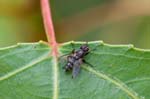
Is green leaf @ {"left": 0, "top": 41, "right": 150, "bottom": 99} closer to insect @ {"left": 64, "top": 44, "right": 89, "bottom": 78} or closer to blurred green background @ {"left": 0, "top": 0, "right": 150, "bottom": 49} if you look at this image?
insect @ {"left": 64, "top": 44, "right": 89, "bottom": 78}

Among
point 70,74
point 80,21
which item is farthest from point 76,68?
point 80,21

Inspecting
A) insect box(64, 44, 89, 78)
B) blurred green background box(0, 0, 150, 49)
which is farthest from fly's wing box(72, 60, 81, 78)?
blurred green background box(0, 0, 150, 49)

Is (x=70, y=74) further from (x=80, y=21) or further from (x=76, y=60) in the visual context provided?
(x=80, y=21)

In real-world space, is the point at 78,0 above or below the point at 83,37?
above

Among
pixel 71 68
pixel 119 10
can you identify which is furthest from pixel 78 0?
pixel 71 68

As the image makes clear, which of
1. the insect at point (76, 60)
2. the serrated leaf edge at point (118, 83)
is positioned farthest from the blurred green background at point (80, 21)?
the serrated leaf edge at point (118, 83)

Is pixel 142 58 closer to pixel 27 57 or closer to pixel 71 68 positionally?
pixel 71 68
